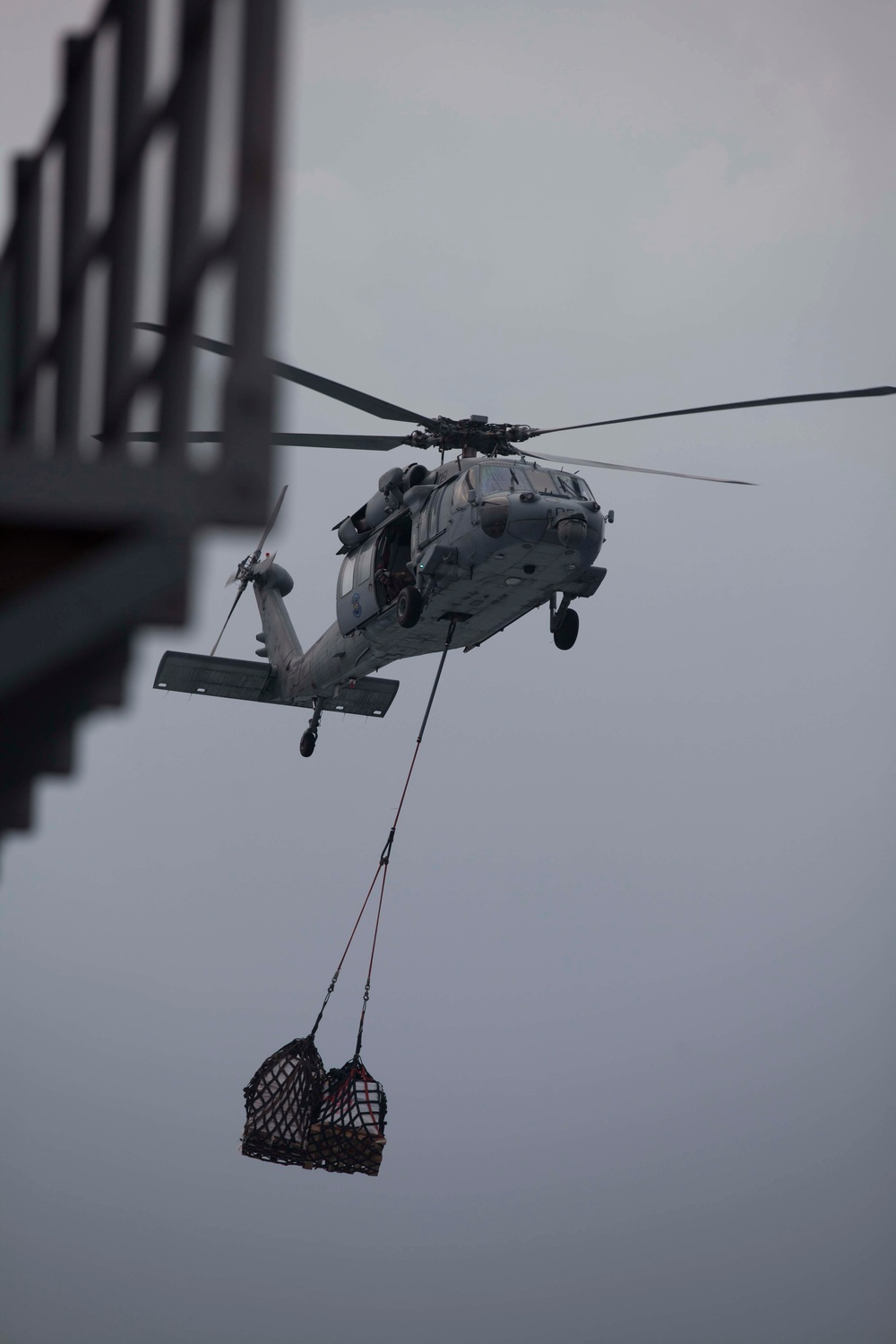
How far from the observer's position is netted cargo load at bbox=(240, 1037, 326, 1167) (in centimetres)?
1567

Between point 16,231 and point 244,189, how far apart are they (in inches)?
61.8

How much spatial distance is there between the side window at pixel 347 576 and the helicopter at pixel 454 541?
2cm

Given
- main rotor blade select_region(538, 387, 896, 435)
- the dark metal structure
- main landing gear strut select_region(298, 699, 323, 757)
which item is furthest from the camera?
main landing gear strut select_region(298, 699, 323, 757)

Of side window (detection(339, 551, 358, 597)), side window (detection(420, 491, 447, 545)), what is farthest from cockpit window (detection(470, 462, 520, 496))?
side window (detection(339, 551, 358, 597))

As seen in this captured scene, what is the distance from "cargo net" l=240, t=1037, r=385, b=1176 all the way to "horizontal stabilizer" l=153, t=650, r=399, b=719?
7.25 m

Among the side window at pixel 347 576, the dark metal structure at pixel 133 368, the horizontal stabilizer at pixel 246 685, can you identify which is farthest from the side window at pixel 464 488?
the dark metal structure at pixel 133 368

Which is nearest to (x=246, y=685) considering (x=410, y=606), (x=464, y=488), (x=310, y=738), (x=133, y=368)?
(x=310, y=738)

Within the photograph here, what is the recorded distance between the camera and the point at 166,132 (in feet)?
12.4

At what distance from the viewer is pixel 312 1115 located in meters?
15.5

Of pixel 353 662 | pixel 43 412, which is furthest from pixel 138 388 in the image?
pixel 353 662

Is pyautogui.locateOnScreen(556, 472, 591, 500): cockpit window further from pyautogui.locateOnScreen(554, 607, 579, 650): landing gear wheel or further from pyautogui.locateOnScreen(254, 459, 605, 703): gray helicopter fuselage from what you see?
pyautogui.locateOnScreen(554, 607, 579, 650): landing gear wheel

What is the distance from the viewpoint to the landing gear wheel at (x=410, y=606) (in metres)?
17.3

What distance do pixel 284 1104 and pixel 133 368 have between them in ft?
42.8

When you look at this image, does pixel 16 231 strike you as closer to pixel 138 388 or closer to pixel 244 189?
pixel 138 388
